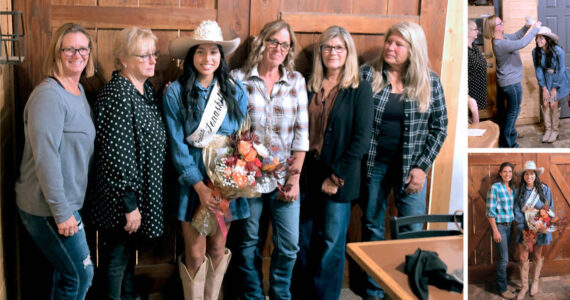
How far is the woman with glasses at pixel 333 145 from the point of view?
3.24 m

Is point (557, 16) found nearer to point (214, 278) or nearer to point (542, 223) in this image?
point (542, 223)

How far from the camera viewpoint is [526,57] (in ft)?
9.04

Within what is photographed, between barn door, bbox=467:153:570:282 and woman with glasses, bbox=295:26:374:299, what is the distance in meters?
0.84

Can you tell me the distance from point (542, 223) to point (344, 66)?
46.7 inches

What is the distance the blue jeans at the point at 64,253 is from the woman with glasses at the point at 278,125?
0.80m

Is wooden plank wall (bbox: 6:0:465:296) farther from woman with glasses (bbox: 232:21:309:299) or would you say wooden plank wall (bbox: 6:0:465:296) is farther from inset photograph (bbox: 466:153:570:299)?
inset photograph (bbox: 466:153:570:299)

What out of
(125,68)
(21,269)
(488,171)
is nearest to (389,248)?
(488,171)

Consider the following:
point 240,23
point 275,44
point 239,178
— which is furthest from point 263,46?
point 239,178

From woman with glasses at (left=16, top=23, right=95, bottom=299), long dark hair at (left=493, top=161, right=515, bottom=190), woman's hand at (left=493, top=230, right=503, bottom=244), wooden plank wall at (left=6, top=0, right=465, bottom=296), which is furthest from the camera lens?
wooden plank wall at (left=6, top=0, right=465, bottom=296)

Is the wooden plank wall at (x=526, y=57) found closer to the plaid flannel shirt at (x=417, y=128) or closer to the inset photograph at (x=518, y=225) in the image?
the inset photograph at (x=518, y=225)

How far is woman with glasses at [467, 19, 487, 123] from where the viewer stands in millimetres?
2891

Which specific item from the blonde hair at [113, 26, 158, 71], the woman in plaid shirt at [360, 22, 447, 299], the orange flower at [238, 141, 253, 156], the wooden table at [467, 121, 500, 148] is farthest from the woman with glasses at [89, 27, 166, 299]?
the wooden table at [467, 121, 500, 148]

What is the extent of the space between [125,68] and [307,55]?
0.98 metres

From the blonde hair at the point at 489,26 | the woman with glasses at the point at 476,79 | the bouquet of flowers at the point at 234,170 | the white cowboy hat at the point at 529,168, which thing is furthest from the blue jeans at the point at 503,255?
the bouquet of flowers at the point at 234,170
